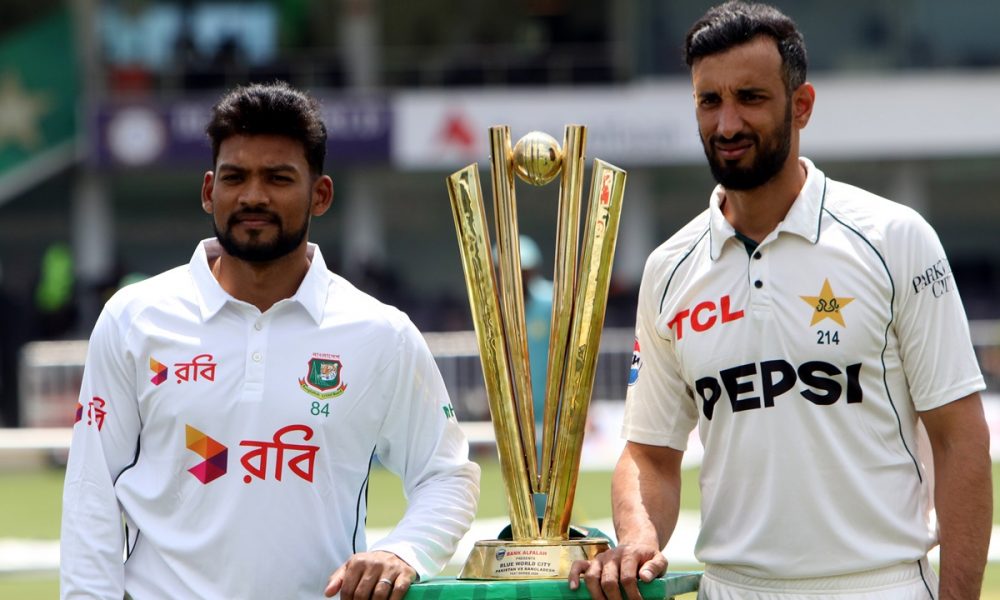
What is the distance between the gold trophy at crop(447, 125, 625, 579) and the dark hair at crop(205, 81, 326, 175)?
0.31 meters

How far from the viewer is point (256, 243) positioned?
308 cm

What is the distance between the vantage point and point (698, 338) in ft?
10.4

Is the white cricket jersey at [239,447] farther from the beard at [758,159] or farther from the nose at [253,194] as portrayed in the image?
the beard at [758,159]

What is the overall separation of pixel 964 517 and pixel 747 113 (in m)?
0.86

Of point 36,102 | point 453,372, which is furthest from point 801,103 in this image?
point 36,102

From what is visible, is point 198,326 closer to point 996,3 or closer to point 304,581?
point 304,581

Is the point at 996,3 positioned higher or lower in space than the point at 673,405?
higher

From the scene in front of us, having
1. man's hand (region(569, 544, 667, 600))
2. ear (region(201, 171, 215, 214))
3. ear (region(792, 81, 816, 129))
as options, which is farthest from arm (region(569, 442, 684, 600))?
ear (region(201, 171, 215, 214))

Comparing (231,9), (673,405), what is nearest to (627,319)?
(231,9)

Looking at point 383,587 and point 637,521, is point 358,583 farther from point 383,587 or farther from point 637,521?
point 637,521

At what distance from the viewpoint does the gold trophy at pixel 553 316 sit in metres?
3.21

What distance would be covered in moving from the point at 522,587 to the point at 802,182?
0.98 m

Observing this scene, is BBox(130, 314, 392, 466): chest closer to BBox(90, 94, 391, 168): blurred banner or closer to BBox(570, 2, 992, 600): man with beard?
BBox(570, 2, 992, 600): man with beard

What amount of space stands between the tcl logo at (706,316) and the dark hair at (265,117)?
0.80 m
